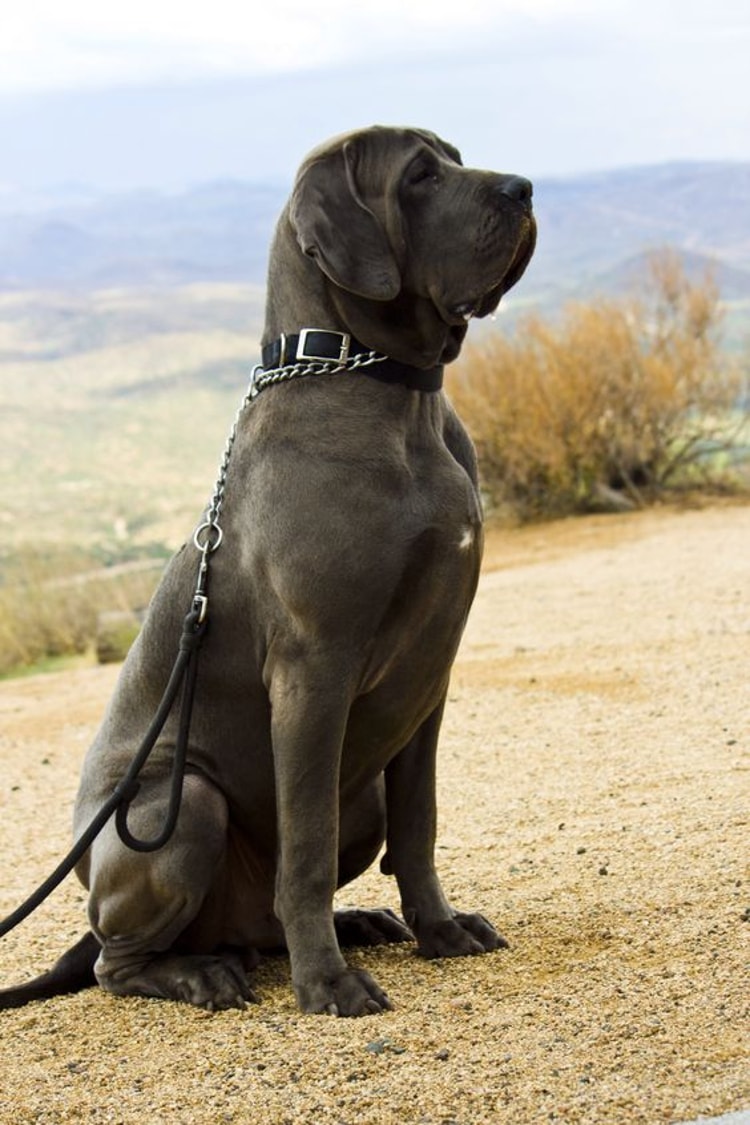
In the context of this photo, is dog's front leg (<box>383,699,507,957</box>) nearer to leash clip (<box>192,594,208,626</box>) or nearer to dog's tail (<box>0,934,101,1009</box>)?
leash clip (<box>192,594,208,626</box>)

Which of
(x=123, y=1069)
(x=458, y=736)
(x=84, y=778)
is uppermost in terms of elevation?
(x=84, y=778)

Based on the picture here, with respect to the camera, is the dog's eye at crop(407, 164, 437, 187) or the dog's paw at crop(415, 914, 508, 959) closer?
the dog's eye at crop(407, 164, 437, 187)

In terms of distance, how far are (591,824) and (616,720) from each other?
7.33 ft

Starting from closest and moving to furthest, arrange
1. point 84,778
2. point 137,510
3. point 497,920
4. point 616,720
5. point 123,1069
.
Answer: point 123,1069 < point 84,778 < point 497,920 < point 616,720 < point 137,510

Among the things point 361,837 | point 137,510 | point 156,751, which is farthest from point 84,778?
point 137,510

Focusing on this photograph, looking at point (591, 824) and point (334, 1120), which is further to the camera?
point (591, 824)

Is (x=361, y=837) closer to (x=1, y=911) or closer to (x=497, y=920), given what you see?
(x=497, y=920)

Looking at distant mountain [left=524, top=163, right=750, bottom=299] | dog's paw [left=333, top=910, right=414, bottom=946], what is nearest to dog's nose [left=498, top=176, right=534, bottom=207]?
dog's paw [left=333, top=910, right=414, bottom=946]

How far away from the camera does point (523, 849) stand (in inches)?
250

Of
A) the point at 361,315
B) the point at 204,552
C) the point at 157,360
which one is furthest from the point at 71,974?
the point at 157,360

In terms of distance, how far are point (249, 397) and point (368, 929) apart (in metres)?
1.68

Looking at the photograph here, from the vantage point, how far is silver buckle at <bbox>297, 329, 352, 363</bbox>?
14.4 ft

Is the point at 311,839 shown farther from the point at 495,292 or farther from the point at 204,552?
the point at 495,292

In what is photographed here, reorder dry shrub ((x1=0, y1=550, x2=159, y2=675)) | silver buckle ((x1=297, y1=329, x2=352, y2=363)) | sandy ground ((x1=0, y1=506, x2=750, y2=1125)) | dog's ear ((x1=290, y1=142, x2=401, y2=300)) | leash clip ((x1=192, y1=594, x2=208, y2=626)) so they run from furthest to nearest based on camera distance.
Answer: dry shrub ((x1=0, y1=550, x2=159, y2=675)) → leash clip ((x1=192, y1=594, x2=208, y2=626)) → silver buckle ((x1=297, y1=329, x2=352, y2=363)) → dog's ear ((x1=290, y1=142, x2=401, y2=300)) → sandy ground ((x1=0, y1=506, x2=750, y2=1125))
